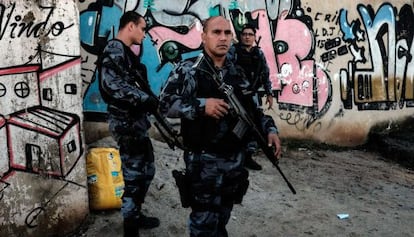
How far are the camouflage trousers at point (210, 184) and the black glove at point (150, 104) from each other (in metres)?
0.63

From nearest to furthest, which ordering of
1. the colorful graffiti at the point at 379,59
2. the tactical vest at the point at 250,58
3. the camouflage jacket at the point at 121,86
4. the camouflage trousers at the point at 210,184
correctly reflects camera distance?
the camouflage trousers at the point at 210,184 < the camouflage jacket at the point at 121,86 < the tactical vest at the point at 250,58 < the colorful graffiti at the point at 379,59

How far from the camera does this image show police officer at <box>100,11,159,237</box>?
3254 millimetres

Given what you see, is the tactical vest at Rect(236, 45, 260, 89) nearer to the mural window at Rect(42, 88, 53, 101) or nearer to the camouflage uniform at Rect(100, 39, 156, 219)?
the camouflage uniform at Rect(100, 39, 156, 219)

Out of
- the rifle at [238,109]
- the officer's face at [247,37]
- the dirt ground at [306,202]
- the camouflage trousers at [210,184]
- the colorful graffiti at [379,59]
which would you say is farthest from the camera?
the colorful graffiti at [379,59]

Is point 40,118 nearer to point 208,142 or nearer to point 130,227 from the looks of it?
point 130,227

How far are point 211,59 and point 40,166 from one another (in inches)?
63.6

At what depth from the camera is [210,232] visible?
280cm

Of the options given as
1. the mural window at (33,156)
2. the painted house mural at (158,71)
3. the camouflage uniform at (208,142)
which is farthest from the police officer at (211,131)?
the mural window at (33,156)

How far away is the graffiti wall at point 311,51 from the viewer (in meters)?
5.48

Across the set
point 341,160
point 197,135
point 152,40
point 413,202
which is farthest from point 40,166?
point 341,160

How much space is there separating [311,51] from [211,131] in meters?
4.32

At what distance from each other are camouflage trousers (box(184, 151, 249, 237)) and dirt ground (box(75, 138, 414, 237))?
3.43 feet

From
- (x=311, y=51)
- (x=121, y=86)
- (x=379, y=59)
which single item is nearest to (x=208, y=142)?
(x=121, y=86)

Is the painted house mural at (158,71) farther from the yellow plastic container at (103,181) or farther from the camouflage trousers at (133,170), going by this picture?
the camouflage trousers at (133,170)
